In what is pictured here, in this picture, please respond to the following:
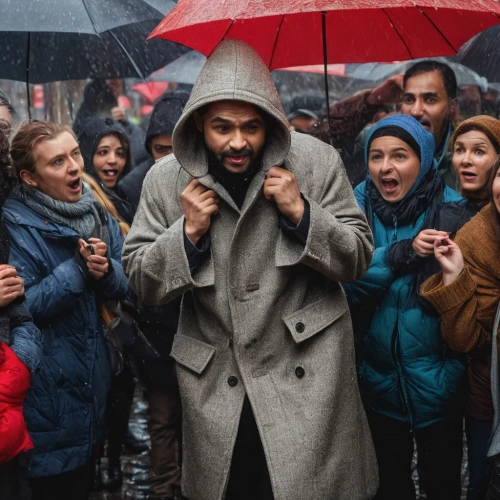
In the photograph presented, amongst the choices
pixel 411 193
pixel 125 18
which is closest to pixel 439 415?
pixel 411 193

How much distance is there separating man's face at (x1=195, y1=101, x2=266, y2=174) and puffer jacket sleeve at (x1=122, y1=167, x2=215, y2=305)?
0.31m

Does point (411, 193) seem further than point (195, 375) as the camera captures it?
Yes

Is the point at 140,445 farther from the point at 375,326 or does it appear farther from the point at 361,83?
the point at 361,83

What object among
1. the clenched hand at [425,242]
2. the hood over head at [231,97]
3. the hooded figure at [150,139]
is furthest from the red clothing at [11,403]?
the hooded figure at [150,139]

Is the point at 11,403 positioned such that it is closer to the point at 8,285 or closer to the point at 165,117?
the point at 8,285

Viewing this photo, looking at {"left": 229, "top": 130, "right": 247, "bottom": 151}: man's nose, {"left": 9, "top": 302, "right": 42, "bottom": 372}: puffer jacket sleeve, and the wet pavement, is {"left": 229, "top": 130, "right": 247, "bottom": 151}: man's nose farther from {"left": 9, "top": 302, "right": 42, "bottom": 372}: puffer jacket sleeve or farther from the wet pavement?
the wet pavement

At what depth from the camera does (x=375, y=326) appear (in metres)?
4.68

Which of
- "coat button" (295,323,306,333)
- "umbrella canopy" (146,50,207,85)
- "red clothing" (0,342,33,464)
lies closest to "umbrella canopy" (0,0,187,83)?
"red clothing" (0,342,33,464)

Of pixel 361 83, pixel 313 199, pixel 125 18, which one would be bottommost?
pixel 313 199

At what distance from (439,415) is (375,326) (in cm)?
52

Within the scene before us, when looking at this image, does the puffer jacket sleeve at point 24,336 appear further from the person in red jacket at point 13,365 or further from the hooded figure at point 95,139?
the hooded figure at point 95,139

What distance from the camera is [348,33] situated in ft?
16.7

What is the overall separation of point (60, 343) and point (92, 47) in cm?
245

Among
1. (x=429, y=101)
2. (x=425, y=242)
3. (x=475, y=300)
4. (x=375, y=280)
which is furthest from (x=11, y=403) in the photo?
(x=429, y=101)
